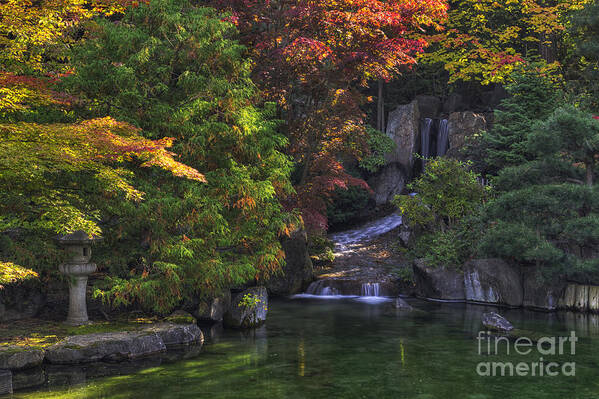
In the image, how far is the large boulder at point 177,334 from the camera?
10.7 metres

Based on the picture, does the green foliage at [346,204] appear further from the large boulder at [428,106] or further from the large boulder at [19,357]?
the large boulder at [19,357]

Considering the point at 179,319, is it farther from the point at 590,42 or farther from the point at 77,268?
the point at 590,42

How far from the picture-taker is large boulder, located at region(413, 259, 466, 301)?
16.8m

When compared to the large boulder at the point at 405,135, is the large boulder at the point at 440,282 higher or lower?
lower

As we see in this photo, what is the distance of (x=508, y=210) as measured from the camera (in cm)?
1502

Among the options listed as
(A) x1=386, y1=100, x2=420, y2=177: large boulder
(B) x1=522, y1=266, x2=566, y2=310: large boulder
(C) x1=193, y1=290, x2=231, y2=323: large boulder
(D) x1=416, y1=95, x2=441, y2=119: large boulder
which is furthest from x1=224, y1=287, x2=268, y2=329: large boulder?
(D) x1=416, y1=95, x2=441, y2=119: large boulder

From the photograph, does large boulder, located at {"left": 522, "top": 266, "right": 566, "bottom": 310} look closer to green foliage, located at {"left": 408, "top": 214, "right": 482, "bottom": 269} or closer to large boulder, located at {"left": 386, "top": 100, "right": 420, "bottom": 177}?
green foliage, located at {"left": 408, "top": 214, "right": 482, "bottom": 269}

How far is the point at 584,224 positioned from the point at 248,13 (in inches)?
405

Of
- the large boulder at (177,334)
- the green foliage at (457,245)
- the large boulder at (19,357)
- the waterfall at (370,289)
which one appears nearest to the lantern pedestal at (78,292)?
the large boulder at (177,334)

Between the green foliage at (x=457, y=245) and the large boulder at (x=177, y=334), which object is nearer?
the large boulder at (x=177, y=334)

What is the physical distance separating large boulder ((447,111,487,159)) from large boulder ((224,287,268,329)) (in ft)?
51.6

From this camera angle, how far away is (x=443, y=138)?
28844mm

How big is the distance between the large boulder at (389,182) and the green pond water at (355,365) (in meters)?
14.7

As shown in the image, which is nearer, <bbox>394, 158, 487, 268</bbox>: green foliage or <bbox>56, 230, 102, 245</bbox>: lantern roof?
<bbox>56, 230, 102, 245</bbox>: lantern roof
